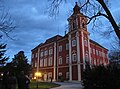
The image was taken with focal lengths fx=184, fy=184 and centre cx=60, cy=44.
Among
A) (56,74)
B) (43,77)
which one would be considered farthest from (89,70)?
(43,77)

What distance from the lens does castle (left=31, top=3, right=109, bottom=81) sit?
43969 mm

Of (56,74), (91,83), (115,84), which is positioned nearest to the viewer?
(115,84)

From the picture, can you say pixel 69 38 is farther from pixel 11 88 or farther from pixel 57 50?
pixel 11 88

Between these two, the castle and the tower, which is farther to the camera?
the castle

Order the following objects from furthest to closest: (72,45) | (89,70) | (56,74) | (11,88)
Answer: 1. (56,74)
2. (72,45)
3. (89,70)
4. (11,88)

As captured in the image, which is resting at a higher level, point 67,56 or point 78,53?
point 78,53

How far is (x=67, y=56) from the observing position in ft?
159

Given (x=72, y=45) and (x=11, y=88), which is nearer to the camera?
(x=11, y=88)

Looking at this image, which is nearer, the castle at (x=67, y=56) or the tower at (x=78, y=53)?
the tower at (x=78, y=53)

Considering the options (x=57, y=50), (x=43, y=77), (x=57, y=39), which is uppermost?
(x=57, y=39)

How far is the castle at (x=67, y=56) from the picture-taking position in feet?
144

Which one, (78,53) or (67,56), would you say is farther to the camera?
(67,56)

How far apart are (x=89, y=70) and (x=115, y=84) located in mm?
2454

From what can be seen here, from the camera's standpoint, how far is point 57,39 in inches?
2115
